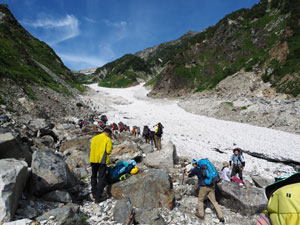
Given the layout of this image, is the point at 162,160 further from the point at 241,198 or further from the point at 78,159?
the point at 78,159

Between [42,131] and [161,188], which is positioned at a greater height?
[42,131]

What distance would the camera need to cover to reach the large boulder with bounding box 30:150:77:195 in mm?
4699

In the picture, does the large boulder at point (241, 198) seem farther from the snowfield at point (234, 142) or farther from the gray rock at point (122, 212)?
the snowfield at point (234, 142)

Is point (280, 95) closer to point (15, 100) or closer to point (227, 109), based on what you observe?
point (227, 109)

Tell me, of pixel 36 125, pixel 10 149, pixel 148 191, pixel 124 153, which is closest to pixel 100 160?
pixel 148 191

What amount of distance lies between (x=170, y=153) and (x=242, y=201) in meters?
3.98

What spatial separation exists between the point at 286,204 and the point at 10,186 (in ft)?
16.2

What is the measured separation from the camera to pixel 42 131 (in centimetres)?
1016

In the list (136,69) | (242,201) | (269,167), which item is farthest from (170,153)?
(136,69)

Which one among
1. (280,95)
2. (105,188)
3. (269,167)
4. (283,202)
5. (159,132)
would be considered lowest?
(269,167)

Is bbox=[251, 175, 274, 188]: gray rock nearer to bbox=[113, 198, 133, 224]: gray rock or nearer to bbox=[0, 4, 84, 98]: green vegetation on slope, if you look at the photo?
bbox=[113, 198, 133, 224]: gray rock

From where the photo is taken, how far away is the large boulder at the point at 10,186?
3264 mm

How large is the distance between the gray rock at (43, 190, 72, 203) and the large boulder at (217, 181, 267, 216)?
5.32 metres

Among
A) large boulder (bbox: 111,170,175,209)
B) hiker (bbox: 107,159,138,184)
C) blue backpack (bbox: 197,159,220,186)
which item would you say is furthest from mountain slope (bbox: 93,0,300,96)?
hiker (bbox: 107,159,138,184)
